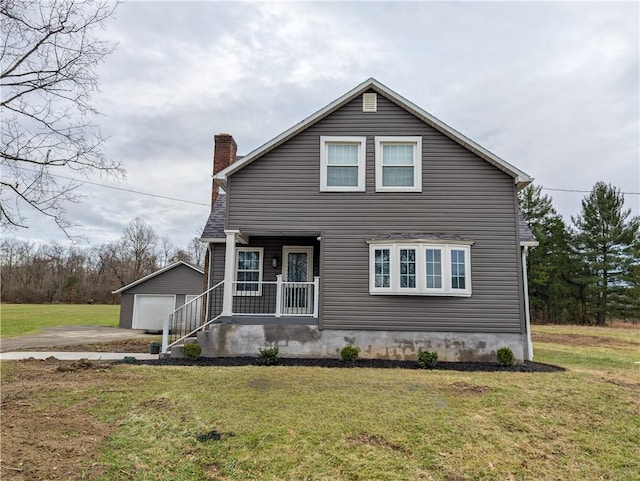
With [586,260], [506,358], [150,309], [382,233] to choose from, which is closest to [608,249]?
[586,260]

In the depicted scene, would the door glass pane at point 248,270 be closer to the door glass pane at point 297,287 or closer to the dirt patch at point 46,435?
the door glass pane at point 297,287

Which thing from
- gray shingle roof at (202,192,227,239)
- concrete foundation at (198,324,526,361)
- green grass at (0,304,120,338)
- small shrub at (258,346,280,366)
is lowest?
green grass at (0,304,120,338)

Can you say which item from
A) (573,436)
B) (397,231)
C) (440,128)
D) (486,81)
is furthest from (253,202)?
(486,81)

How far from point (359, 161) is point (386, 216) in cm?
182

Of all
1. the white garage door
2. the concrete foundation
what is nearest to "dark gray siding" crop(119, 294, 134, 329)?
the white garage door

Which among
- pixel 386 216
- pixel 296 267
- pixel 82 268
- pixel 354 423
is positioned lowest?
pixel 354 423

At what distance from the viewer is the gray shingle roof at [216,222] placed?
475 inches

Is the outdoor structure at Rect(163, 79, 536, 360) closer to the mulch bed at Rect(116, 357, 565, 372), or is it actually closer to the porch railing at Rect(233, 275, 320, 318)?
the porch railing at Rect(233, 275, 320, 318)

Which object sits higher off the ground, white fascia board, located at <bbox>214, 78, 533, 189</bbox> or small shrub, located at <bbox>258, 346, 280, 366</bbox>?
white fascia board, located at <bbox>214, 78, 533, 189</bbox>

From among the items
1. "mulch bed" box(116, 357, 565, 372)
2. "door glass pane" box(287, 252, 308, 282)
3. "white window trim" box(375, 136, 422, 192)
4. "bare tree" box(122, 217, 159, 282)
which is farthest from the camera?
"bare tree" box(122, 217, 159, 282)

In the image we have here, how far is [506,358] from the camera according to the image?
32.7 feet

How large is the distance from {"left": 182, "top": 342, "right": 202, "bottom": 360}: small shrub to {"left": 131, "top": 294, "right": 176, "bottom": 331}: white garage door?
44.8 ft

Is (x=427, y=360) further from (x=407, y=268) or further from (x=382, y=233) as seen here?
(x=382, y=233)

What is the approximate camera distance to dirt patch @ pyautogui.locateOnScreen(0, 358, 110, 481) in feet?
13.5
